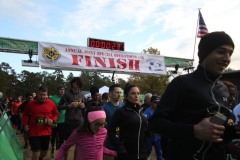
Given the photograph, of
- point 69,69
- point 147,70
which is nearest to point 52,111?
point 69,69

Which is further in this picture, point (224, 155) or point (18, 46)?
point (18, 46)

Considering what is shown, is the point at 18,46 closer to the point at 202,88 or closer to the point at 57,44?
the point at 57,44

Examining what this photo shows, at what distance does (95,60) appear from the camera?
591 inches

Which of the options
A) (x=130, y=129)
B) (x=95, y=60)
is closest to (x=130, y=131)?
(x=130, y=129)

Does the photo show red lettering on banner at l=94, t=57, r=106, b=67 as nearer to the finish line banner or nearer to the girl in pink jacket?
the finish line banner

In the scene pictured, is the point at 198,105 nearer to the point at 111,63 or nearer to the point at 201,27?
the point at 111,63

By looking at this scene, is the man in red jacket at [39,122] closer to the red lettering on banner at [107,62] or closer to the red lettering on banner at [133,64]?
the red lettering on banner at [107,62]

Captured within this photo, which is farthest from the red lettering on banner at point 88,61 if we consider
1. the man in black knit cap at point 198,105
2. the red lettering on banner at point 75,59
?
the man in black knit cap at point 198,105

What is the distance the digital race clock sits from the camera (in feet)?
51.5

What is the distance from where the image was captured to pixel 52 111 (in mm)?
7613

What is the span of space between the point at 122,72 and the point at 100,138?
1129 cm

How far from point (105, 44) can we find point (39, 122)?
9.19 meters

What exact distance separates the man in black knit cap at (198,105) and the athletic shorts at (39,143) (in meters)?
5.78

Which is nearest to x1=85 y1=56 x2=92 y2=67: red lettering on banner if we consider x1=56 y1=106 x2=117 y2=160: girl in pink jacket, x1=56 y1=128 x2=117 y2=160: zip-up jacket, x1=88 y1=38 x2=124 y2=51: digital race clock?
x1=88 y1=38 x2=124 y2=51: digital race clock
